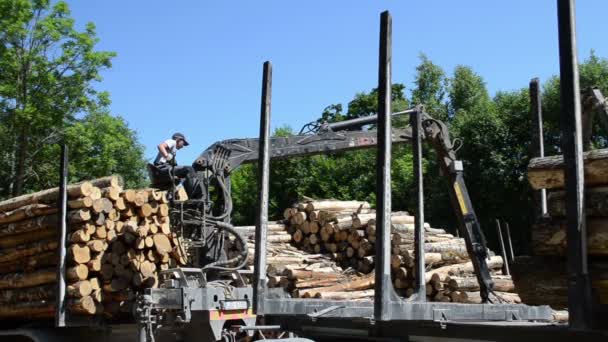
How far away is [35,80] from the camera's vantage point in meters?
24.8

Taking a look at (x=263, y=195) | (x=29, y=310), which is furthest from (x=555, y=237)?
(x=29, y=310)

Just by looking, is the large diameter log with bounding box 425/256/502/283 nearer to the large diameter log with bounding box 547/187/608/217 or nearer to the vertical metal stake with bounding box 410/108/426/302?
the vertical metal stake with bounding box 410/108/426/302

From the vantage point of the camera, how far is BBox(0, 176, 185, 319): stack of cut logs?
9.38 meters

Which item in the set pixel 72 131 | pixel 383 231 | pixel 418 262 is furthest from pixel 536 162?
pixel 72 131

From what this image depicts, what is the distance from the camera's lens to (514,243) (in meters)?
23.9

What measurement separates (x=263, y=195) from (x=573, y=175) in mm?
3654

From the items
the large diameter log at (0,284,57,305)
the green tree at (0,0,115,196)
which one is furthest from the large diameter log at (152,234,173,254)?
the green tree at (0,0,115,196)

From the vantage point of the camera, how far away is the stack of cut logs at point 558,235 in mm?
4117

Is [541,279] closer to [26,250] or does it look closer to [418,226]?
[418,226]

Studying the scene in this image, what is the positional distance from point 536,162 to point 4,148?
76.5 ft

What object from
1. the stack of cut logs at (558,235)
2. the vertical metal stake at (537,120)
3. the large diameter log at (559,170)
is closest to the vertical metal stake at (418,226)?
the vertical metal stake at (537,120)

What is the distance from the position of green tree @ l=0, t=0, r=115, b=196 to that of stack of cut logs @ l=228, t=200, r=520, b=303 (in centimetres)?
1244

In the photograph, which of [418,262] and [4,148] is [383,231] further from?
[4,148]

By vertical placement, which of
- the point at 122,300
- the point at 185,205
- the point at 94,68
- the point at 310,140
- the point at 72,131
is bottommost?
the point at 122,300
